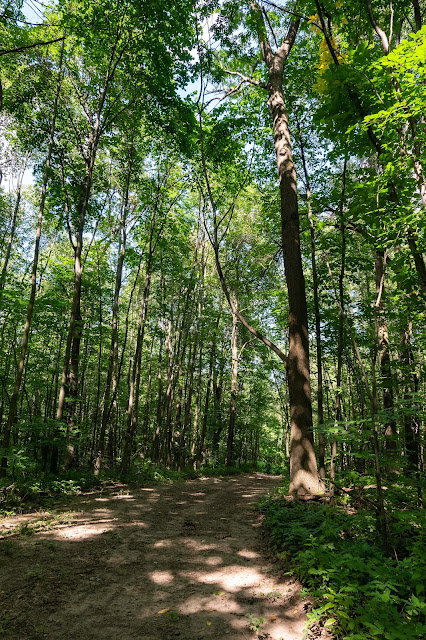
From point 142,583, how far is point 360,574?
7.18 ft

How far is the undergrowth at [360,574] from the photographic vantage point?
2.22 metres

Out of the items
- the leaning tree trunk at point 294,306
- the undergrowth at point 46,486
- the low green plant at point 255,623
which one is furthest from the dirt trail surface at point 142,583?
the leaning tree trunk at point 294,306

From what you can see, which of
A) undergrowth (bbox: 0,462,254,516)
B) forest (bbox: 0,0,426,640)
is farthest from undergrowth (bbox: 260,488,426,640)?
undergrowth (bbox: 0,462,254,516)

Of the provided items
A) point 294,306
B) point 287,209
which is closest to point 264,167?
point 287,209

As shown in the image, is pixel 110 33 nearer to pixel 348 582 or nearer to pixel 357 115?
pixel 357 115

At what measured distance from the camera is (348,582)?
8.72 ft

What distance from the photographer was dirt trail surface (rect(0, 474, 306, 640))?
272cm

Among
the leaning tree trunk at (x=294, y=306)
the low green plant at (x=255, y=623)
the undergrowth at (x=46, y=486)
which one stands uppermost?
the leaning tree trunk at (x=294, y=306)

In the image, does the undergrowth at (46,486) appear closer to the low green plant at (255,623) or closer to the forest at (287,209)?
the forest at (287,209)

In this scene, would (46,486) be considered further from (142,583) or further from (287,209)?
(287,209)

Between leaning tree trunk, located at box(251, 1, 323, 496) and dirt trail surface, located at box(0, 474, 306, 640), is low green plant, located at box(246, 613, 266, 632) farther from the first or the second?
leaning tree trunk, located at box(251, 1, 323, 496)

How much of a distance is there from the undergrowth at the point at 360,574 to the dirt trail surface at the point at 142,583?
305mm

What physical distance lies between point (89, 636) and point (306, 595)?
1.85m

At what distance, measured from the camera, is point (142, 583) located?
3.46 m
